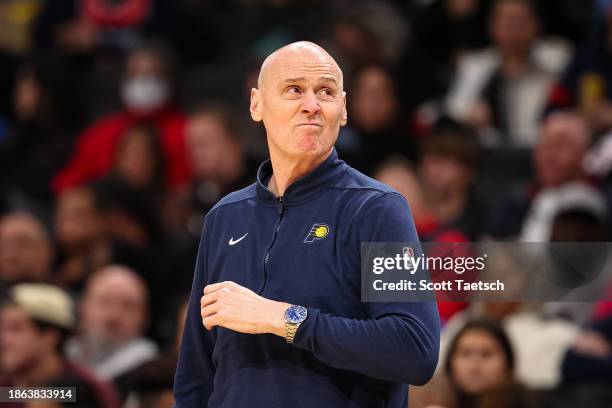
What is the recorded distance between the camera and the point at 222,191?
25.8ft

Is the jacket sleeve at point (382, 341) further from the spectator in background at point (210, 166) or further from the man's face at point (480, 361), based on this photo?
the spectator in background at point (210, 166)

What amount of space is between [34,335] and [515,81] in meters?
3.89

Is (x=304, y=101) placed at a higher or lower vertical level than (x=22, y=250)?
lower

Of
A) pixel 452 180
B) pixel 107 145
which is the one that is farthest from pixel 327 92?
pixel 107 145

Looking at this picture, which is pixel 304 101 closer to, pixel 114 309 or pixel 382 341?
pixel 382 341

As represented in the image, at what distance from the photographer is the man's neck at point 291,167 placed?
10.2 feet

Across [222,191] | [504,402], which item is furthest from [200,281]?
[222,191]

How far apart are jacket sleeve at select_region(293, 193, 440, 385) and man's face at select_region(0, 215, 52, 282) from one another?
494 centimetres

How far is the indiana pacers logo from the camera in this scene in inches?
118

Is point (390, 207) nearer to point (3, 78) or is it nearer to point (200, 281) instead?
point (200, 281)

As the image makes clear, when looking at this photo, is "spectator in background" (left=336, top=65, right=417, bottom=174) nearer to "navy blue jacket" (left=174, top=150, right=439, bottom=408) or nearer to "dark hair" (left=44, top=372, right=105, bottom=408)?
"dark hair" (left=44, top=372, right=105, bottom=408)

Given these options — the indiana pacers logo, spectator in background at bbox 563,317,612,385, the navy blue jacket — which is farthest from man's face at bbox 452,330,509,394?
the indiana pacers logo

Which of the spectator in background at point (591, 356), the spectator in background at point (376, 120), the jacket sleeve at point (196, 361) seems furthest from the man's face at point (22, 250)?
the jacket sleeve at point (196, 361)

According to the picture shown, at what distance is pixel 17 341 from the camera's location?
611 centimetres
